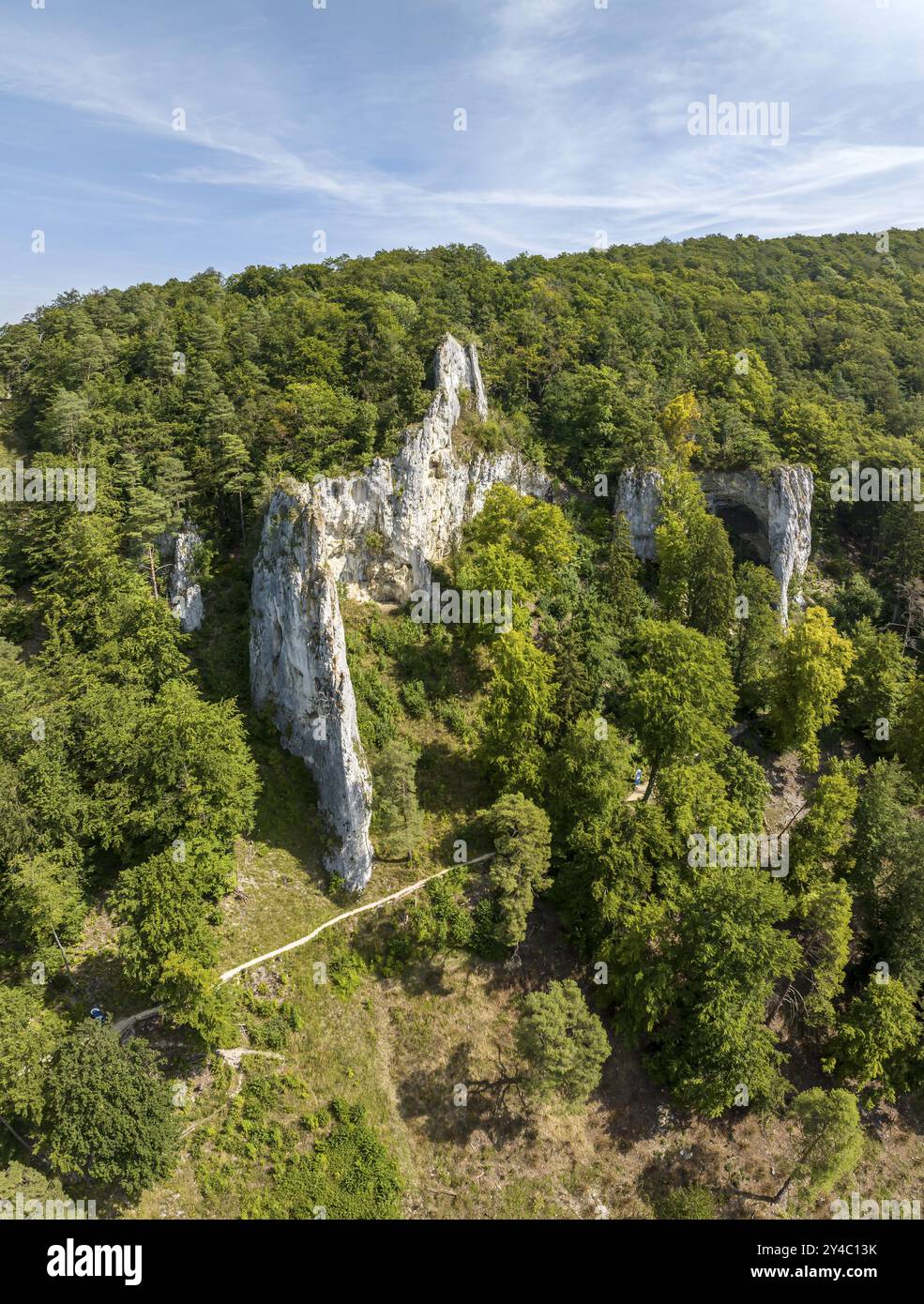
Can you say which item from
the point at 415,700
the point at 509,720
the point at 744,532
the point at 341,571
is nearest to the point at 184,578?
the point at 341,571

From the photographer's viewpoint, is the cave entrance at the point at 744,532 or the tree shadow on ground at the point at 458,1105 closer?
the tree shadow on ground at the point at 458,1105

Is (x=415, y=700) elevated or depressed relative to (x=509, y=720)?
elevated

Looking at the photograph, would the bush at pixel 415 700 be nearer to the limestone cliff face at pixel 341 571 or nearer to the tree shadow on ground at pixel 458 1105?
the limestone cliff face at pixel 341 571

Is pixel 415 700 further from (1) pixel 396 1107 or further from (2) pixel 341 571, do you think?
(1) pixel 396 1107

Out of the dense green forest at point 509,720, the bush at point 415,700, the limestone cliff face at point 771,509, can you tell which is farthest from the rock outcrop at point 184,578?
the limestone cliff face at point 771,509

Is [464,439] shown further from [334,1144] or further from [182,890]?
[334,1144]

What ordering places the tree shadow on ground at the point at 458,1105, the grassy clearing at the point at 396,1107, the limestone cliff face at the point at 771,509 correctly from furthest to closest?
the limestone cliff face at the point at 771,509
the tree shadow on ground at the point at 458,1105
the grassy clearing at the point at 396,1107

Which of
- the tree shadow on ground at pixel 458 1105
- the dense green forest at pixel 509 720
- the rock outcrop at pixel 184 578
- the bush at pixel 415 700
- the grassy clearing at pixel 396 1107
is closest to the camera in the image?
the grassy clearing at pixel 396 1107

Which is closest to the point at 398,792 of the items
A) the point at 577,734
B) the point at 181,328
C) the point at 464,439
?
the point at 577,734
